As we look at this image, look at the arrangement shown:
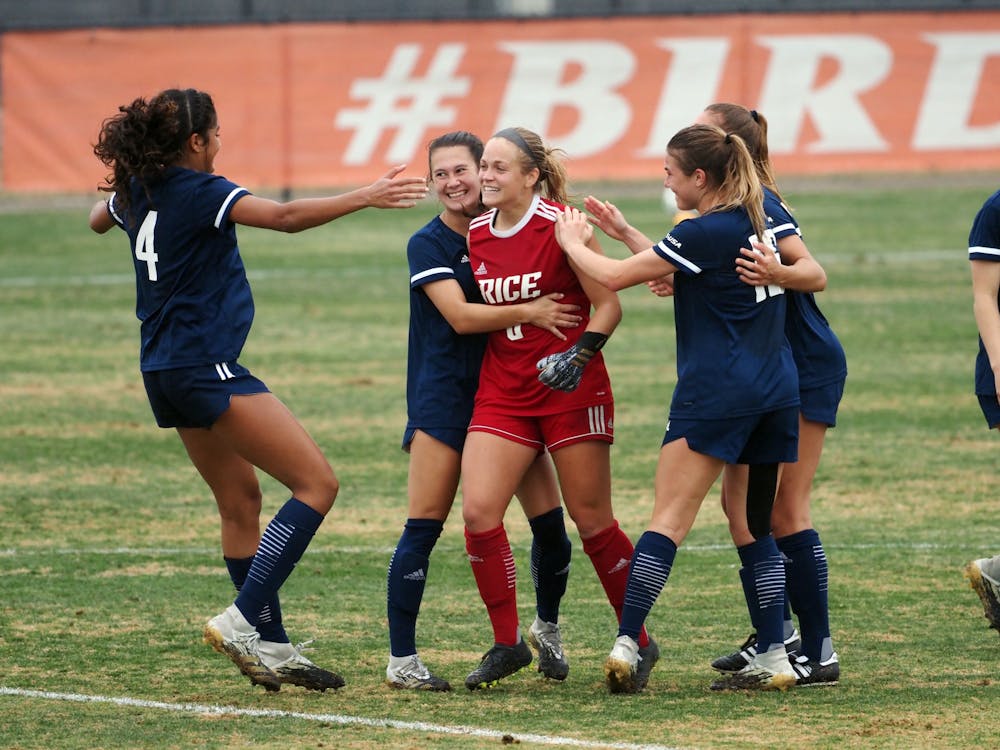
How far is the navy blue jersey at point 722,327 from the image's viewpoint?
19.7 feet

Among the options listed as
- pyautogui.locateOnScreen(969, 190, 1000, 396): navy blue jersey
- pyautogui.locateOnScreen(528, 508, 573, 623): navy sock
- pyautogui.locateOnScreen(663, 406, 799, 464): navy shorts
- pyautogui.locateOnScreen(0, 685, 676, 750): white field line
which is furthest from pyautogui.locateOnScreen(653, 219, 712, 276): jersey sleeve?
pyautogui.locateOnScreen(0, 685, 676, 750): white field line

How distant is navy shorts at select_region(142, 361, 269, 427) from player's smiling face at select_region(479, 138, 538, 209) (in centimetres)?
110

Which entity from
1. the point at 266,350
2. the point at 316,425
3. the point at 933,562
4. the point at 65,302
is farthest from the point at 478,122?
the point at 933,562

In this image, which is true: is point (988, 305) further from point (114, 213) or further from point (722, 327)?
point (114, 213)

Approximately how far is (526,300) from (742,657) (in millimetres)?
1557

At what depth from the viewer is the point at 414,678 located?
247 inches

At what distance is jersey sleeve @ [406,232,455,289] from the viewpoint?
6.34 metres

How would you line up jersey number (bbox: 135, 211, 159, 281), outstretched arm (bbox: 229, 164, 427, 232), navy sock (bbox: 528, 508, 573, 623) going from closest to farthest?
outstretched arm (bbox: 229, 164, 427, 232) < jersey number (bbox: 135, 211, 159, 281) < navy sock (bbox: 528, 508, 573, 623)

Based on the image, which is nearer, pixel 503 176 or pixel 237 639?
pixel 237 639

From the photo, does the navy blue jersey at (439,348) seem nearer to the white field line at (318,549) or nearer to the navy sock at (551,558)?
the navy sock at (551,558)

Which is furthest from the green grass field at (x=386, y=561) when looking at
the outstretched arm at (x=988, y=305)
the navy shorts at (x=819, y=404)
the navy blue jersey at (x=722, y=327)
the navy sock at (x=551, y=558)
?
the outstretched arm at (x=988, y=305)

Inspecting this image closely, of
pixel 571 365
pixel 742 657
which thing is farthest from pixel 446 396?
pixel 742 657

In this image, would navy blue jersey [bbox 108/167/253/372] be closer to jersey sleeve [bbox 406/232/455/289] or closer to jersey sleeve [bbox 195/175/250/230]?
jersey sleeve [bbox 195/175/250/230]

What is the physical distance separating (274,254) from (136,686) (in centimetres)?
1585
